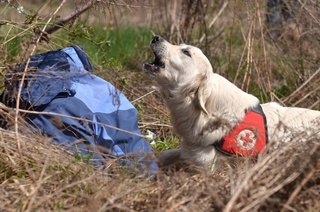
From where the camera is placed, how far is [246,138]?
5.51 m

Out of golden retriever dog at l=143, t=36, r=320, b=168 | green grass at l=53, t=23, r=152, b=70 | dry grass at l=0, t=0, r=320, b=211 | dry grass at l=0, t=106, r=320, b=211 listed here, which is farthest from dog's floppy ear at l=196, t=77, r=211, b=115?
green grass at l=53, t=23, r=152, b=70

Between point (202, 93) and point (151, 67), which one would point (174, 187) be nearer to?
point (202, 93)

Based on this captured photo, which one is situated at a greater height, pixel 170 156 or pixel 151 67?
pixel 151 67

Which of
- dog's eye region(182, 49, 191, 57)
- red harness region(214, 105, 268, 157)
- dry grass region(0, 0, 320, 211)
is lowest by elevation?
red harness region(214, 105, 268, 157)

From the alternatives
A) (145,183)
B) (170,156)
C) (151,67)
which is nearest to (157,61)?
(151,67)

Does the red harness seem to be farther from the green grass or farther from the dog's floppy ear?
the green grass

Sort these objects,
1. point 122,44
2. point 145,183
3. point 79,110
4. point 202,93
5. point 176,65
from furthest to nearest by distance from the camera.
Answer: point 122,44, point 176,65, point 202,93, point 79,110, point 145,183

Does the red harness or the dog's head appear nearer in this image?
the red harness

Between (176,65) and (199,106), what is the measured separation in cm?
38

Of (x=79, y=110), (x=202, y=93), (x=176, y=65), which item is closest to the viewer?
(x=79, y=110)

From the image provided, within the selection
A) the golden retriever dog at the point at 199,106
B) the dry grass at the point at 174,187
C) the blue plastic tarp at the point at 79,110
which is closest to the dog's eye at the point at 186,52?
the golden retriever dog at the point at 199,106

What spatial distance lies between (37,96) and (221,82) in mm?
1482

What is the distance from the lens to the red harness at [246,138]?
5.49 metres

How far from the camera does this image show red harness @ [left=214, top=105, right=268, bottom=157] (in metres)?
5.49
